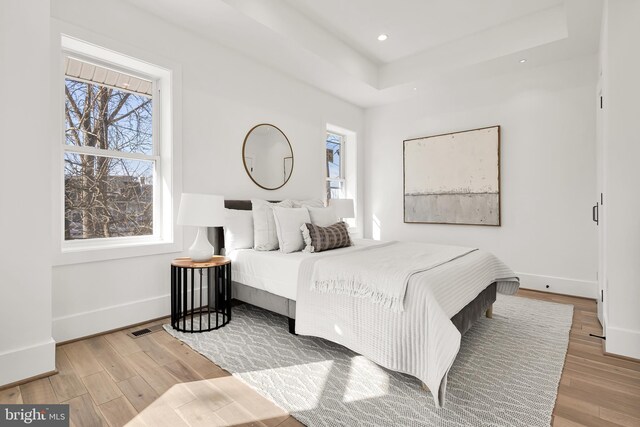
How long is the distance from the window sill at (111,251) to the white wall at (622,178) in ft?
11.4


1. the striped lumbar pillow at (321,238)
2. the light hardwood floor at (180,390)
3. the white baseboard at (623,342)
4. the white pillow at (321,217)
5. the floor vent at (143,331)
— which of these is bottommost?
the light hardwood floor at (180,390)

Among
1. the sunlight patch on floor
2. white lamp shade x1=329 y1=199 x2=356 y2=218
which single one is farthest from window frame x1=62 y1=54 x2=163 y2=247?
the sunlight patch on floor

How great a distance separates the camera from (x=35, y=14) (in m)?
1.93

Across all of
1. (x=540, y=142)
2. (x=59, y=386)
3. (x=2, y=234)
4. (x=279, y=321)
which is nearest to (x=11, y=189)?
(x=2, y=234)

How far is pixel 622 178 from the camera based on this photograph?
2.24 metres

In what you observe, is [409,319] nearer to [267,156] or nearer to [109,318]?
[109,318]

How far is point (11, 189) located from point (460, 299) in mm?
2752

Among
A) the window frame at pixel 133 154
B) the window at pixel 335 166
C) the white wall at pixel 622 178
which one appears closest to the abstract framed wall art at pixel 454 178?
the window at pixel 335 166

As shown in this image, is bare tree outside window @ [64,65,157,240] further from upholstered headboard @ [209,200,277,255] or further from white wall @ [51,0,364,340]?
upholstered headboard @ [209,200,277,255]

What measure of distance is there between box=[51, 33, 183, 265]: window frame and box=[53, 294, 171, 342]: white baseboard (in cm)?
42

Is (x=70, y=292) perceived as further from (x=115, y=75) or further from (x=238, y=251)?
(x=115, y=75)

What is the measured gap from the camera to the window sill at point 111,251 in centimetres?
242

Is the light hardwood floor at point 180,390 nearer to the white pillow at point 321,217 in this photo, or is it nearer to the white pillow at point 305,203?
the white pillow at point 321,217

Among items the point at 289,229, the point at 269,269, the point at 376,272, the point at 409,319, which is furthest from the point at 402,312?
the point at 289,229
